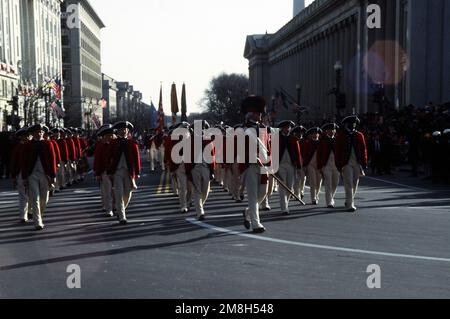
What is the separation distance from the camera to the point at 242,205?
16594 millimetres

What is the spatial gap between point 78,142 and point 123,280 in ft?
54.1

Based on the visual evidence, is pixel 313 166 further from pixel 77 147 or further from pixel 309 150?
pixel 77 147

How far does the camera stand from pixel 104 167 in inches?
570

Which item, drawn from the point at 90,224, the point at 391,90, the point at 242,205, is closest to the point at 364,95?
the point at 391,90

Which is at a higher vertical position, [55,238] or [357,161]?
[357,161]

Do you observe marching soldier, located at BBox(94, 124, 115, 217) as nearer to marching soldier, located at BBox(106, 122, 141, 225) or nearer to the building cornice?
marching soldier, located at BBox(106, 122, 141, 225)

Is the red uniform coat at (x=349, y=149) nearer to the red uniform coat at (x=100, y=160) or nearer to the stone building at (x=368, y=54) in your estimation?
the red uniform coat at (x=100, y=160)

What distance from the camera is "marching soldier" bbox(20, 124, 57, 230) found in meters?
12.9

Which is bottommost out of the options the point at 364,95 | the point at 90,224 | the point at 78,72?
the point at 90,224

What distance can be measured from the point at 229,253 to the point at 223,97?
12858cm

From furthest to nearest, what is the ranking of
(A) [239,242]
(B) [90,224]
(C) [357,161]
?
1. (C) [357,161]
2. (B) [90,224]
3. (A) [239,242]

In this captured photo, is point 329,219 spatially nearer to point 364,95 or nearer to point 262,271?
point 262,271

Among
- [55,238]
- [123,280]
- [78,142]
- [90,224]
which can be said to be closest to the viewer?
[123,280]

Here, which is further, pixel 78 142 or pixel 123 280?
pixel 78 142
